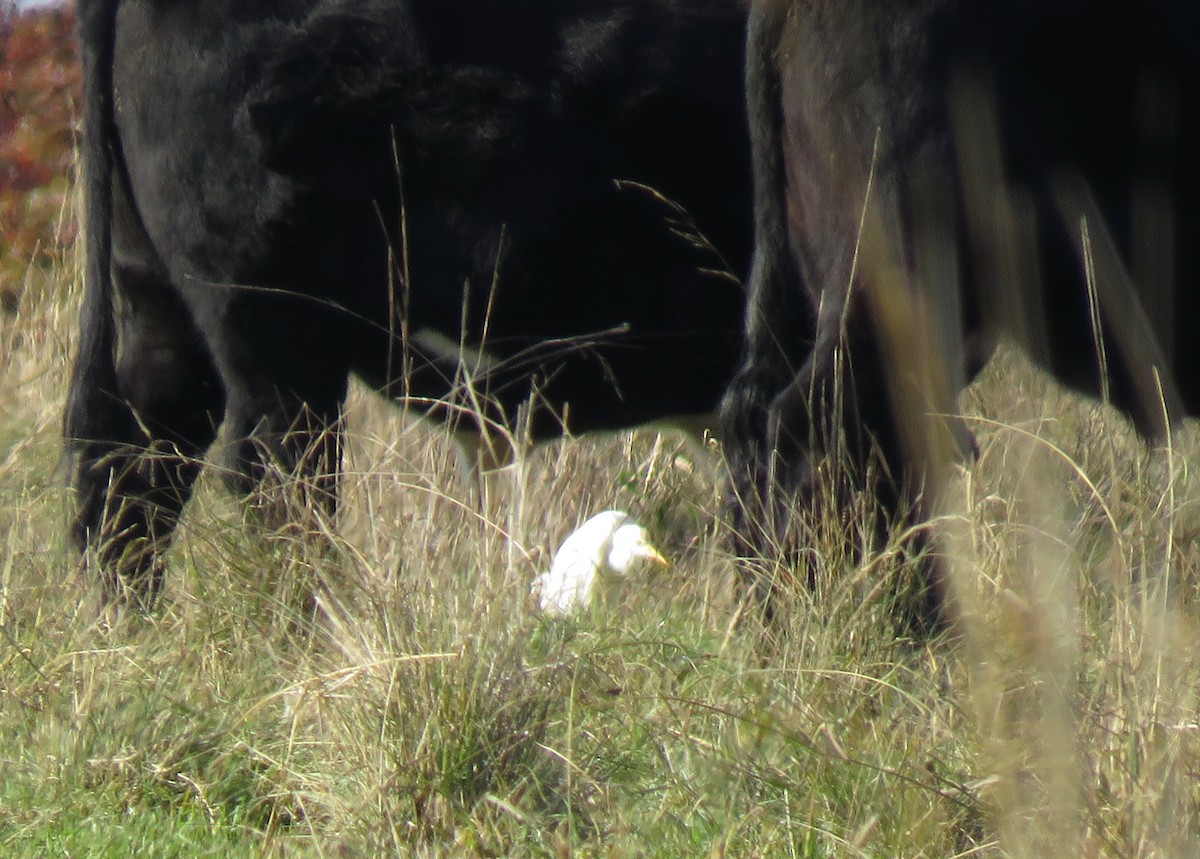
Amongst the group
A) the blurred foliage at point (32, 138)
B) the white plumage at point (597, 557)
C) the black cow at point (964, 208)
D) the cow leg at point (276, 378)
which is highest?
the black cow at point (964, 208)

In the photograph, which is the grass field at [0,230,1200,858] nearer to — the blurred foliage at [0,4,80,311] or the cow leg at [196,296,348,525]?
the cow leg at [196,296,348,525]

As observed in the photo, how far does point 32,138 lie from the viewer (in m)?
9.55

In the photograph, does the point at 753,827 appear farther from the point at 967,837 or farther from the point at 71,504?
the point at 71,504

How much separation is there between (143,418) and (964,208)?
2.61m

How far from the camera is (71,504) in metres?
4.61

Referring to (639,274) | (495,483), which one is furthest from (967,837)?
(495,483)

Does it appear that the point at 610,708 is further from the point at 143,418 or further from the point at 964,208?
the point at 143,418

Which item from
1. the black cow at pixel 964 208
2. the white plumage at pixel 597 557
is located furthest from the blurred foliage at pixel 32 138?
the black cow at pixel 964 208

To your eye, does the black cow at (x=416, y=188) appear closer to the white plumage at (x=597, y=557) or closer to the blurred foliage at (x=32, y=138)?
the white plumage at (x=597, y=557)

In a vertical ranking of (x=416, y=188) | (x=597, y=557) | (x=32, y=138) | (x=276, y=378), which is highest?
(x=416, y=188)

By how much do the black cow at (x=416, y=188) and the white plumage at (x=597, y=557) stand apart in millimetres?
385

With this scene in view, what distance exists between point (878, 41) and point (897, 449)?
0.89 m

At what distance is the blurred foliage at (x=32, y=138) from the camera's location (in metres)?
9.45

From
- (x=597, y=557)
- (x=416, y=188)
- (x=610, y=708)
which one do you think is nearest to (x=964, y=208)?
(x=610, y=708)
